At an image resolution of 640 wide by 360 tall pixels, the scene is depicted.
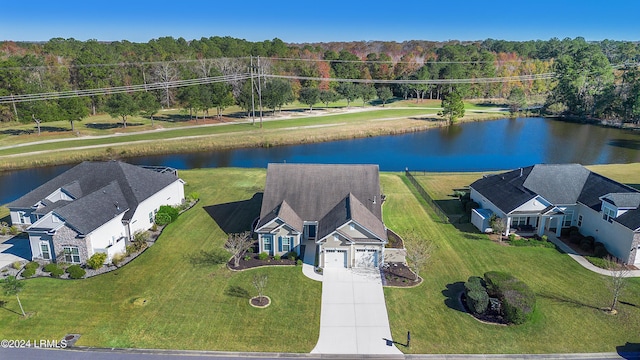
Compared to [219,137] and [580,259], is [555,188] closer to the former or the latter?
[580,259]

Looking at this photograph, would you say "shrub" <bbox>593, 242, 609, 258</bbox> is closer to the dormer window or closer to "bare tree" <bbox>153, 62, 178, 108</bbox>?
the dormer window

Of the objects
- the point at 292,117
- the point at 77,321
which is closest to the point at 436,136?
the point at 292,117

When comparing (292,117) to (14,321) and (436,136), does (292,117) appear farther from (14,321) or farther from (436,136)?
(14,321)

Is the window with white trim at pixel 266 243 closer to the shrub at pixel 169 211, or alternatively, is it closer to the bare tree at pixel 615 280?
the shrub at pixel 169 211

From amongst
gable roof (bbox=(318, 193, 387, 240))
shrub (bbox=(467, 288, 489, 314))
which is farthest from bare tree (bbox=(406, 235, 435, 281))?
shrub (bbox=(467, 288, 489, 314))

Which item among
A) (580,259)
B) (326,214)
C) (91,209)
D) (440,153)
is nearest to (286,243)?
(326,214)

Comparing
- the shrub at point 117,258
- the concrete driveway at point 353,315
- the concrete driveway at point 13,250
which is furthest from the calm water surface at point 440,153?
the concrete driveway at point 353,315
